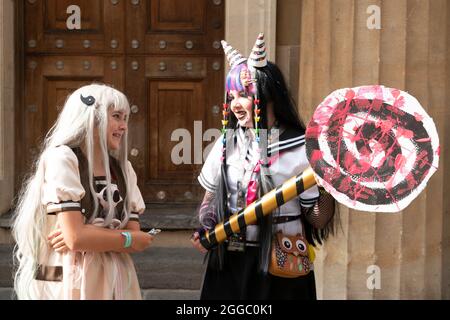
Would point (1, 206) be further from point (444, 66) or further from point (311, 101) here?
point (444, 66)

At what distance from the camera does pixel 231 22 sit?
623 cm

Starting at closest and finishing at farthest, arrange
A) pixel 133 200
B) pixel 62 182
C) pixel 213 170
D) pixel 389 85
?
1. pixel 62 182
2. pixel 133 200
3. pixel 213 170
4. pixel 389 85

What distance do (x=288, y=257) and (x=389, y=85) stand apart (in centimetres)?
248

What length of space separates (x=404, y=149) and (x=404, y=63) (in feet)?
8.31

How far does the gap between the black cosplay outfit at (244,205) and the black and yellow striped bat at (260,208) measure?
80 millimetres

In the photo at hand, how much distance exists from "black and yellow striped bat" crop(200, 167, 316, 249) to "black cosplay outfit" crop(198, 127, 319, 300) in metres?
0.08

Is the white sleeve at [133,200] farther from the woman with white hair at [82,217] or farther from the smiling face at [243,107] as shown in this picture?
the smiling face at [243,107]

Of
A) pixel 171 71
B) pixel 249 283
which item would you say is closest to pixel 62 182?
pixel 249 283

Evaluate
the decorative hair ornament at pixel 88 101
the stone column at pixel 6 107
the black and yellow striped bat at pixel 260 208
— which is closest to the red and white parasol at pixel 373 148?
the black and yellow striped bat at pixel 260 208

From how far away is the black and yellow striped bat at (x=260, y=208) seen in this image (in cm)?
338

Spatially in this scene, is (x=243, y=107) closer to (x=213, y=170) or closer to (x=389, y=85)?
(x=213, y=170)

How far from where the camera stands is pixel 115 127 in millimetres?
3342

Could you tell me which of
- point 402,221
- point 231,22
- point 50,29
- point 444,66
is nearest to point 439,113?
point 444,66

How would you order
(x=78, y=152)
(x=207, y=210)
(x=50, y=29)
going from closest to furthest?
(x=78, y=152) < (x=207, y=210) < (x=50, y=29)
